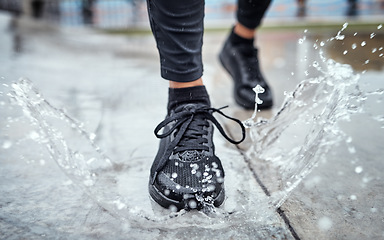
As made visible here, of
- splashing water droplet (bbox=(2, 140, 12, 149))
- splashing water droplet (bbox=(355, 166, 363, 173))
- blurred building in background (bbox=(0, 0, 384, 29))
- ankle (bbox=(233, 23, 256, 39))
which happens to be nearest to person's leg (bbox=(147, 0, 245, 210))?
splashing water droplet (bbox=(355, 166, 363, 173))

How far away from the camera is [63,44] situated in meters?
4.07

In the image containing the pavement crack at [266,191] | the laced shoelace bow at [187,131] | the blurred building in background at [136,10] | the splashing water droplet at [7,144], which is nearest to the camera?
the pavement crack at [266,191]

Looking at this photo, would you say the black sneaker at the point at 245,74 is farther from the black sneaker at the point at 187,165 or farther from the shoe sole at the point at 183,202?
the shoe sole at the point at 183,202

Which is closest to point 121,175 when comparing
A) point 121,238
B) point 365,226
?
point 121,238

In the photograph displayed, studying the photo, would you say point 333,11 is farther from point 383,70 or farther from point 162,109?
point 162,109

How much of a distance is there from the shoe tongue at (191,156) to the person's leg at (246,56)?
0.70 meters

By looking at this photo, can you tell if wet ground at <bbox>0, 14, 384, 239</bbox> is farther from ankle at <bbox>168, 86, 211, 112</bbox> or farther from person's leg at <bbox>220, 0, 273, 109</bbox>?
ankle at <bbox>168, 86, 211, 112</bbox>

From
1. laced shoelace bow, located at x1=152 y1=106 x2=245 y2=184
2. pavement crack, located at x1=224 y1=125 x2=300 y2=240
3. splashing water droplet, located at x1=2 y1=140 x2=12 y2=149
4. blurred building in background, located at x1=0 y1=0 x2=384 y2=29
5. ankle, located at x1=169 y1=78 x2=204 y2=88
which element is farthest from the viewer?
blurred building in background, located at x1=0 y1=0 x2=384 y2=29

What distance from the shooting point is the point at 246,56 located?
1827 mm

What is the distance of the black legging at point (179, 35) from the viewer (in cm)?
108

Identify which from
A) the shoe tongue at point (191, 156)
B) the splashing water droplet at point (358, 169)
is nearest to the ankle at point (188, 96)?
the shoe tongue at point (191, 156)

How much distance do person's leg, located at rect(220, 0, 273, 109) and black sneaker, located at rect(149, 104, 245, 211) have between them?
23.4 inches

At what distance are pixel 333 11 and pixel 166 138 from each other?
8.27 metres

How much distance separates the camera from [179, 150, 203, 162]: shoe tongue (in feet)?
3.37
